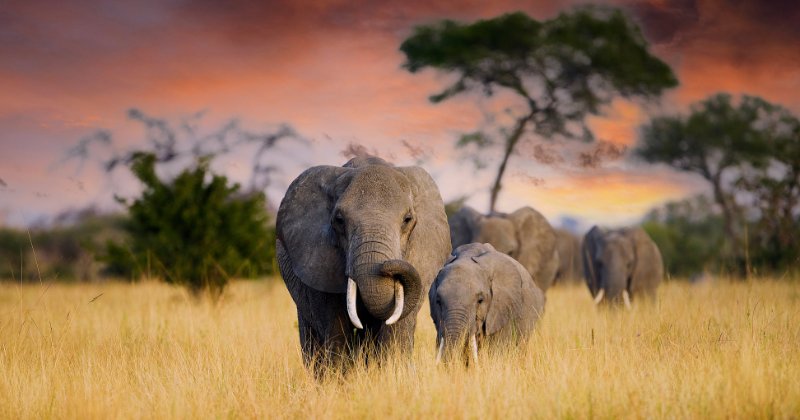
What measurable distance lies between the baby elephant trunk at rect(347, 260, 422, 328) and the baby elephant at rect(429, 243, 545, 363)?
184 cm

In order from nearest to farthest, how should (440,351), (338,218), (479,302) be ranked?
(338,218) → (440,351) → (479,302)

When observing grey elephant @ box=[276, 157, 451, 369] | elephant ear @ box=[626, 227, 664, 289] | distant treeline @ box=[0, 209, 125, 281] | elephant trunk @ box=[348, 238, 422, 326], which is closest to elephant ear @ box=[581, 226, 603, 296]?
elephant ear @ box=[626, 227, 664, 289]

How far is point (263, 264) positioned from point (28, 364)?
36.6 ft

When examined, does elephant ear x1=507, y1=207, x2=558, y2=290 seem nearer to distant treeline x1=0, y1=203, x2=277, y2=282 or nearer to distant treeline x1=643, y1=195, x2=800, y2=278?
distant treeline x1=643, y1=195, x2=800, y2=278

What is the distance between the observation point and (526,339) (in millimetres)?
9180

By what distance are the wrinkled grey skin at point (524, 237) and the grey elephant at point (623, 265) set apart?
3.30 feet

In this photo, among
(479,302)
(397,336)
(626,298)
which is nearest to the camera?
(397,336)

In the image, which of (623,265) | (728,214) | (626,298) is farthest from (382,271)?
(728,214)

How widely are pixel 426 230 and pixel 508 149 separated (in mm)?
21456

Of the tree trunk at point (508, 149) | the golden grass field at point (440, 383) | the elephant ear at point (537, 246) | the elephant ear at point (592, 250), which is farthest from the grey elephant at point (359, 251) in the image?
the tree trunk at point (508, 149)

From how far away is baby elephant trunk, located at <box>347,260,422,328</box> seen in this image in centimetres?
600

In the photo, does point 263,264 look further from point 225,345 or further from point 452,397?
point 452,397

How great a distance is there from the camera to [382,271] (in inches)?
235

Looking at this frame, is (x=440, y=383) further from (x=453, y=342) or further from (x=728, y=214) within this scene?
(x=728, y=214)
